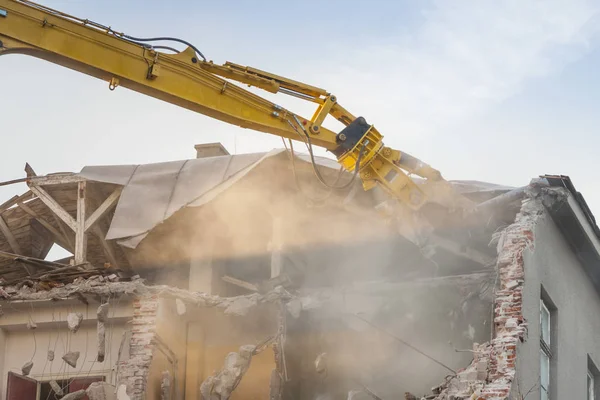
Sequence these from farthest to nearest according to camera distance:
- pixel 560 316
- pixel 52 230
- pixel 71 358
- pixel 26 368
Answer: pixel 52 230
pixel 26 368
pixel 71 358
pixel 560 316

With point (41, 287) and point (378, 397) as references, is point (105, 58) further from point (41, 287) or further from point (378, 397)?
point (378, 397)

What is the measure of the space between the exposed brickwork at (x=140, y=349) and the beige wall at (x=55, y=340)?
0.42m

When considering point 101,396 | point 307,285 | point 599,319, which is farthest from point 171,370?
point 599,319

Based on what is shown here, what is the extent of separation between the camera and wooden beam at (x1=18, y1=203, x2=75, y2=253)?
21.3 meters

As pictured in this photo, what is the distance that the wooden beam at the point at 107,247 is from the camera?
21.0 metres

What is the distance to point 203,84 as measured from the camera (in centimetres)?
1639

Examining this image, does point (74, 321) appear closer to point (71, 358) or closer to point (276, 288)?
point (71, 358)

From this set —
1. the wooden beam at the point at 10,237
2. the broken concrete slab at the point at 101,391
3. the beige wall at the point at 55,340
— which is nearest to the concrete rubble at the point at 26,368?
the beige wall at the point at 55,340

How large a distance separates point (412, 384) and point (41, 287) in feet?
20.6

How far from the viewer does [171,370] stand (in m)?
19.1

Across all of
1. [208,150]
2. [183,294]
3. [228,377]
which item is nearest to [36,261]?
[183,294]

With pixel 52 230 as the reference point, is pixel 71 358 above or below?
below

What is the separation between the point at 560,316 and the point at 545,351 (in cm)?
82

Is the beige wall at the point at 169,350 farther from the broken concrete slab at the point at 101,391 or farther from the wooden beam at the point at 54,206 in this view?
the wooden beam at the point at 54,206
